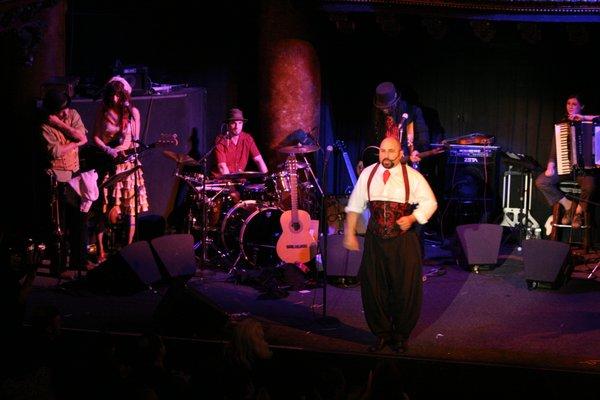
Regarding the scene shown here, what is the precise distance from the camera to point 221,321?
8.25 meters

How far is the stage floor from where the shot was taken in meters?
8.17

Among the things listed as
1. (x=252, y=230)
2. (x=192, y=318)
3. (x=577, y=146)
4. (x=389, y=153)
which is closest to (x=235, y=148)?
(x=252, y=230)

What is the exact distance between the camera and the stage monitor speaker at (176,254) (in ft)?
34.0

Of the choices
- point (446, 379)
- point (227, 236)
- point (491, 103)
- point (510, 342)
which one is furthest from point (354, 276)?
point (491, 103)

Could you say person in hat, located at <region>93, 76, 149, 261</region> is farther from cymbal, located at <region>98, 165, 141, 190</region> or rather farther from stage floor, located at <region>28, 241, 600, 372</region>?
stage floor, located at <region>28, 241, 600, 372</region>

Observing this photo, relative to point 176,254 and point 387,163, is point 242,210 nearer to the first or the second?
point 176,254

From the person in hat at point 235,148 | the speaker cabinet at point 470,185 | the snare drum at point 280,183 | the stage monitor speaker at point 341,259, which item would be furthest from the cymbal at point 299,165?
the speaker cabinet at point 470,185

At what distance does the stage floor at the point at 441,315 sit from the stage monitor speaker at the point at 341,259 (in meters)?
0.21

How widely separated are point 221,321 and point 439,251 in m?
5.73

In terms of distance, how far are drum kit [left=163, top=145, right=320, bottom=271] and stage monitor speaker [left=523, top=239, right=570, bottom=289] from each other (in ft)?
10.0

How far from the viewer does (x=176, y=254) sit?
10.5m

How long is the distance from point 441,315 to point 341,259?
1818mm

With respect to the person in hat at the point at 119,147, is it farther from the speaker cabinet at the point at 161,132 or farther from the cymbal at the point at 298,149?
the cymbal at the point at 298,149

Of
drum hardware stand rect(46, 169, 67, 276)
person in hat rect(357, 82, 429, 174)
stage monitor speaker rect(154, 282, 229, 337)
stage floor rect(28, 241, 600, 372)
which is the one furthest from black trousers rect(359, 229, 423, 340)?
drum hardware stand rect(46, 169, 67, 276)
